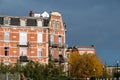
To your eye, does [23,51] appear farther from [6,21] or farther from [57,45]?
[57,45]

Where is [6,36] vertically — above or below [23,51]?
above

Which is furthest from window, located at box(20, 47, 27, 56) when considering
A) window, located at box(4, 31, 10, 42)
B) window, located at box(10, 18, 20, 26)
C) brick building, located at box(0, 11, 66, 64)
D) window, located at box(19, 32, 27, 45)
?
window, located at box(10, 18, 20, 26)

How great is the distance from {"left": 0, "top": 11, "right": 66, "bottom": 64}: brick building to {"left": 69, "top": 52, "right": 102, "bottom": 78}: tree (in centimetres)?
2133

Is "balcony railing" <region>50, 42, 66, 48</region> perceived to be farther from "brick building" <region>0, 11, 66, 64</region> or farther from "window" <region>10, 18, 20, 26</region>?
"window" <region>10, 18, 20, 26</region>

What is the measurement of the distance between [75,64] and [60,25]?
92.8ft

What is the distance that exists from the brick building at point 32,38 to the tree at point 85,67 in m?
21.3

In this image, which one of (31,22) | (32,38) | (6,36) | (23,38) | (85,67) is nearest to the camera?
(6,36)

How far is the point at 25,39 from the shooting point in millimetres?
91562

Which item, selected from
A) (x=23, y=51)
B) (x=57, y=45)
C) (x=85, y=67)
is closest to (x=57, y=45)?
(x=57, y=45)

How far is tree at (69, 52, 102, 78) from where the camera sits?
115744mm

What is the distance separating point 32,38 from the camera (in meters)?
91.8

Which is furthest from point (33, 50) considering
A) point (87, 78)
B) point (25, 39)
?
point (87, 78)

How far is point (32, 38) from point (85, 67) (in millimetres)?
28444

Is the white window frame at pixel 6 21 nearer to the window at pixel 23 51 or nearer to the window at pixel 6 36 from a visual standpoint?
the window at pixel 6 36
